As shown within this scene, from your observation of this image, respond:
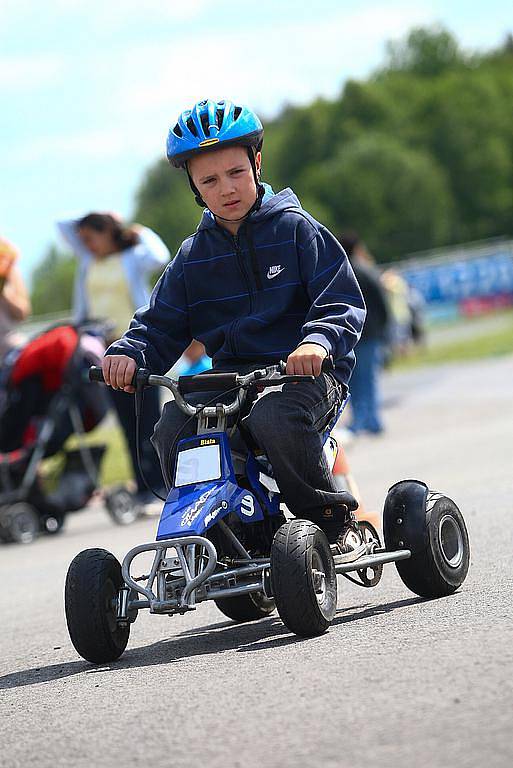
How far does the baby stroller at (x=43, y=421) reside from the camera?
1178 centimetres

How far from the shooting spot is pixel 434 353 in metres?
32.7

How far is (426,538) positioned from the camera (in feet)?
19.0

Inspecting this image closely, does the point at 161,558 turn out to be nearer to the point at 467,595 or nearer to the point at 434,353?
the point at 467,595

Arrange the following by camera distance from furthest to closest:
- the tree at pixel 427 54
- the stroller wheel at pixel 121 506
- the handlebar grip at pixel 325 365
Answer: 1. the tree at pixel 427 54
2. the stroller wheel at pixel 121 506
3. the handlebar grip at pixel 325 365

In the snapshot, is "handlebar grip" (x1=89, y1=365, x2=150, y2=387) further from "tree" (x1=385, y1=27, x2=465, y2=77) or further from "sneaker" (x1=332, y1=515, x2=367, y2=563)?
"tree" (x1=385, y1=27, x2=465, y2=77)

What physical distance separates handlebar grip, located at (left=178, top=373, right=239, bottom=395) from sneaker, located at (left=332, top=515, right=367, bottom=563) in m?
0.74

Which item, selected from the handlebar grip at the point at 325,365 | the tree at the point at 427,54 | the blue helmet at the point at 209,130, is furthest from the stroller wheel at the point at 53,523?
the tree at the point at 427,54

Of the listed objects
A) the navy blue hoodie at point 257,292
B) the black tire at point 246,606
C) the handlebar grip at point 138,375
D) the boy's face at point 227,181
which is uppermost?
the boy's face at point 227,181

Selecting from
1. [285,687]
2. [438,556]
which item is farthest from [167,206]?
[285,687]

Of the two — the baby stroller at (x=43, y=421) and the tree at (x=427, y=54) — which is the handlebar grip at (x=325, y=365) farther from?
the tree at (x=427, y=54)

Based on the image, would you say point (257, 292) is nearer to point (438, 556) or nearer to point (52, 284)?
point (438, 556)

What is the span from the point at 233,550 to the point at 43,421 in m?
6.46

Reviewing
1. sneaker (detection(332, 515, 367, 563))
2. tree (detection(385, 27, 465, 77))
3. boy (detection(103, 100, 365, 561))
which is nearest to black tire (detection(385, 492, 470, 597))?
sneaker (detection(332, 515, 367, 563))

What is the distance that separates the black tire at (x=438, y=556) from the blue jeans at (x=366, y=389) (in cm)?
995
